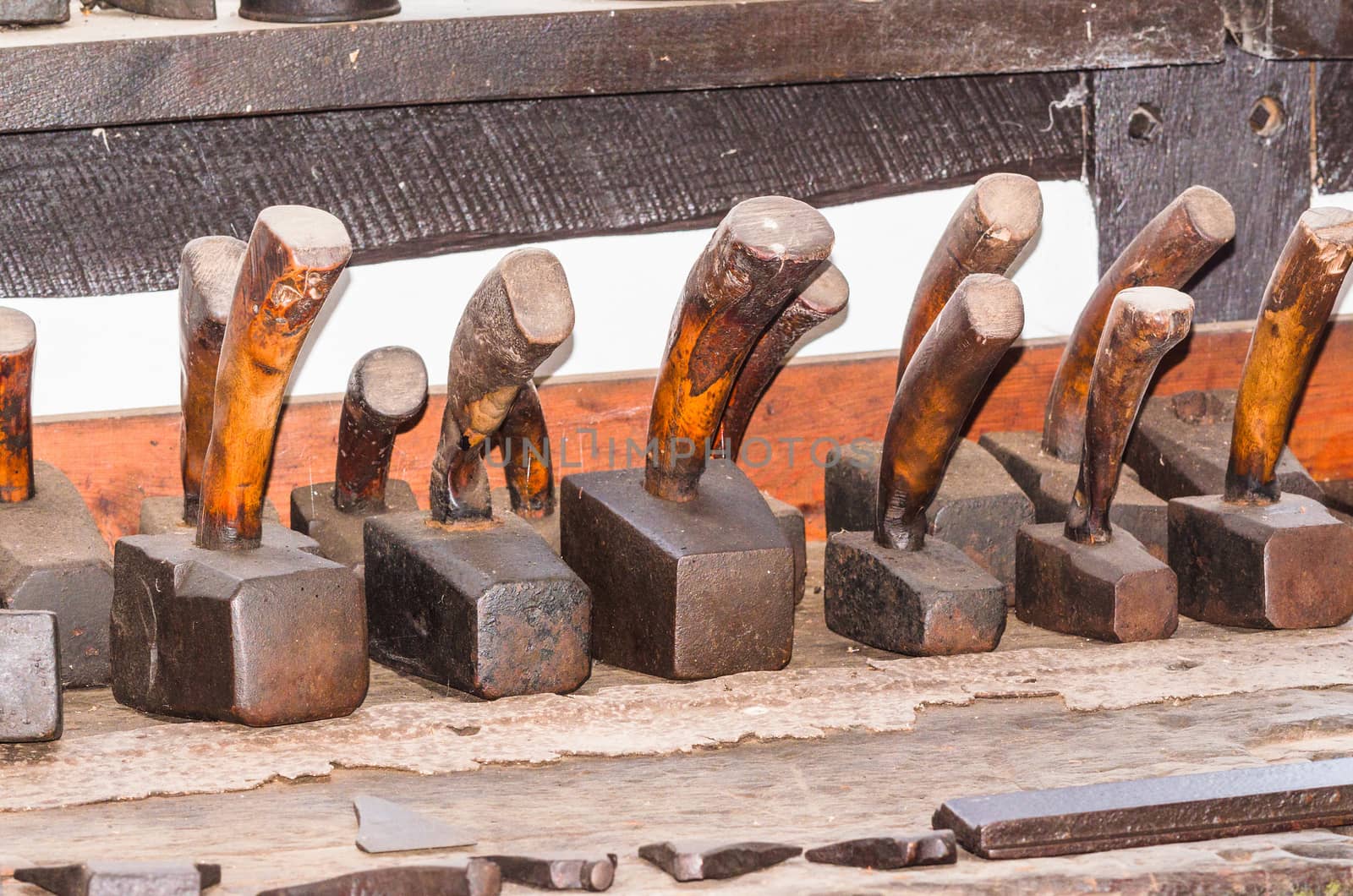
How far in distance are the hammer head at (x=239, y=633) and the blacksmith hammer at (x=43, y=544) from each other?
4 centimetres

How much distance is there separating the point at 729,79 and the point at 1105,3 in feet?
0.99

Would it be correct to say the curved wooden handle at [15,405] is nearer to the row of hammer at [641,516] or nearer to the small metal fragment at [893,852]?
the row of hammer at [641,516]

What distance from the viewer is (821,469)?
1.43 m

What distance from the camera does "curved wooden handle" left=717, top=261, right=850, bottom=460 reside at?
1161 millimetres

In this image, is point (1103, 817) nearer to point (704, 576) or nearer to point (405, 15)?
point (704, 576)

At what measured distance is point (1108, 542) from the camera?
1176mm

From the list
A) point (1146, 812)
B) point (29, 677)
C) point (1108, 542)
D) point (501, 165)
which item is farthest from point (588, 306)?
point (1146, 812)

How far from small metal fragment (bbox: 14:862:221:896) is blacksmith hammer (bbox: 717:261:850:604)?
51 centimetres

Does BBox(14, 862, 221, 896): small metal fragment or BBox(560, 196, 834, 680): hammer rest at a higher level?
BBox(560, 196, 834, 680): hammer

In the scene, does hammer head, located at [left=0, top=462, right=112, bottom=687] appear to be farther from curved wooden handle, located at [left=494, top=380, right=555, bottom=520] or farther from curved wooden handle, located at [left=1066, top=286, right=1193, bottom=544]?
curved wooden handle, located at [left=1066, top=286, right=1193, bottom=544]

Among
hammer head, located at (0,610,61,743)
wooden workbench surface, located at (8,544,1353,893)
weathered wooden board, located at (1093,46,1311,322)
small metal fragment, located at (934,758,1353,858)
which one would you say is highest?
weathered wooden board, located at (1093,46,1311,322)

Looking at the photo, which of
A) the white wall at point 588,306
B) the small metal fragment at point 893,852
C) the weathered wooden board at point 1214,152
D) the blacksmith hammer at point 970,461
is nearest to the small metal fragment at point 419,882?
the small metal fragment at point 893,852

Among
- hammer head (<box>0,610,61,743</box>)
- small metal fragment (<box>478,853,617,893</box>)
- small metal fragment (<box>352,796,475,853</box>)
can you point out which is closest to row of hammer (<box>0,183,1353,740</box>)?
hammer head (<box>0,610,61,743</box>)

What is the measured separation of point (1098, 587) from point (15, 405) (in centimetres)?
69
